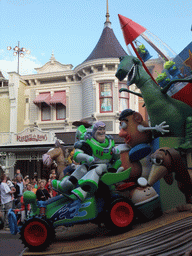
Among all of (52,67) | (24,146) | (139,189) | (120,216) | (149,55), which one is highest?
(52,67)

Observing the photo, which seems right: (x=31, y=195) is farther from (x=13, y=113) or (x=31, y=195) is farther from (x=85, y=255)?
(x=13, y=113)

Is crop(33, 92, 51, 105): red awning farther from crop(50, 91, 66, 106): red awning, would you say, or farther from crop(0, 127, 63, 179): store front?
crop(0, 127, 63, 179): store front

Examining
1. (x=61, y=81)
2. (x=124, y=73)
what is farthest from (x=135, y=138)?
(x=61, y=81)

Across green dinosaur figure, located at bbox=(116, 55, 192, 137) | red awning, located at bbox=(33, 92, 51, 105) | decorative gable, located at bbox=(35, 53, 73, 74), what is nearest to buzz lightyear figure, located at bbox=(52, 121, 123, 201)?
green dinosaur figure, located at bbox=(116, 55, 192, 137)

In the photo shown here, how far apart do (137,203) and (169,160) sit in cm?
70

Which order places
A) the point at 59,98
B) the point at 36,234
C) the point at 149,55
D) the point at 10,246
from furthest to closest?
the point at 59,98 < the point at 10,246 < the point at 149,55 < the point at 36,234

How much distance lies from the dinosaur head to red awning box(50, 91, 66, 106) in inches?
512

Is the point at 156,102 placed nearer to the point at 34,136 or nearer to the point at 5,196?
the point at 5,196

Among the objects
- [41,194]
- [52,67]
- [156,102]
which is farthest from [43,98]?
[156,102]

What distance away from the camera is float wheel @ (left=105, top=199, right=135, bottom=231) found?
10.7 ft

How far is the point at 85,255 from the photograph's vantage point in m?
2.82

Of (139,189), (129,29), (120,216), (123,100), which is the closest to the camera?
(120,216)

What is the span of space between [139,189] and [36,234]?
141cm

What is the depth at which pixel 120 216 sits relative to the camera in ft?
10.9
